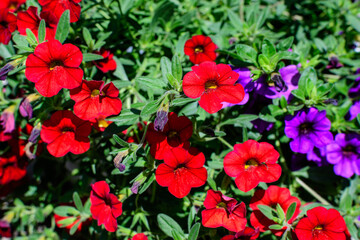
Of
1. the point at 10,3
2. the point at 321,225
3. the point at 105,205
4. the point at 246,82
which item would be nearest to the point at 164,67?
the point at 246,82

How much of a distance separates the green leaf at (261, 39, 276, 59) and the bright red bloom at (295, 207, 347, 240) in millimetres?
761

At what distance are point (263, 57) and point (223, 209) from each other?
75cm

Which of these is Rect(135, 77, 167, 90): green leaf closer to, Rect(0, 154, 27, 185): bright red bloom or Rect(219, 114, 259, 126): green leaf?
Rect(219, 114, 259, 126): green leaf

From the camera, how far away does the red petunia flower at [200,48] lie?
5.83 feet

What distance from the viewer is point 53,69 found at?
1.45m

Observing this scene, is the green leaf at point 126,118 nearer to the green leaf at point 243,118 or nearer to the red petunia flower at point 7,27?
the green leaf at point 243,118

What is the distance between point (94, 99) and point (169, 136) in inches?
15.0

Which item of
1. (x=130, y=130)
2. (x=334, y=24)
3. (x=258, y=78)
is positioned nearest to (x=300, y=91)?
(x=258, y=78)

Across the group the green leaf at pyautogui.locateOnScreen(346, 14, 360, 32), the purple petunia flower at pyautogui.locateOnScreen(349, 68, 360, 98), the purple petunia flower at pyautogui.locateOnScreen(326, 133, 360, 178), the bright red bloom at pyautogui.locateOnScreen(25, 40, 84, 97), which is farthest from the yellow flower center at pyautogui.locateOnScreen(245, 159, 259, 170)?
the green leaf at pyautogui.locateOnScreen(346, 14, 360, 32)

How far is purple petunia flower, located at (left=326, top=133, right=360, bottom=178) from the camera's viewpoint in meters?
1.83

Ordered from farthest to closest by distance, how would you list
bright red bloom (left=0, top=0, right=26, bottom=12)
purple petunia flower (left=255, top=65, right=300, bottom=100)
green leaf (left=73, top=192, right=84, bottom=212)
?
1. bright red bloom (left=0, top=0, right=26, bottom=12)
2. green leaf (left=73, top=192, right=84, bottom=212)
3. purple petunia flower (left=255, top=65, right=300, bottom=100)

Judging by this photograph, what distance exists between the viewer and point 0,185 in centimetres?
226

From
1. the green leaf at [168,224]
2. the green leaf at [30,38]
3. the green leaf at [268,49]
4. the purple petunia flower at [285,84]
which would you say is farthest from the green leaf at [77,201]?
the green leaf at [268,49]

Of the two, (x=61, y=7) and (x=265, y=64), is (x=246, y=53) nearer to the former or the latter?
(x=265, y=64)
